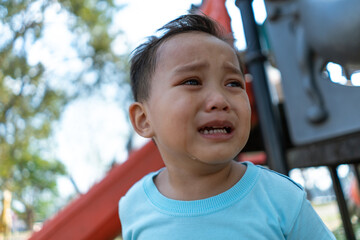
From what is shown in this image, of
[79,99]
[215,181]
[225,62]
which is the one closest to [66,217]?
[215,181]

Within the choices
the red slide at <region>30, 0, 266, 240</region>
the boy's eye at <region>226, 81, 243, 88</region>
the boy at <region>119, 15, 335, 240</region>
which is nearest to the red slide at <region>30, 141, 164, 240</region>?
the red slide at <region>30, 0, 266, 240</region>

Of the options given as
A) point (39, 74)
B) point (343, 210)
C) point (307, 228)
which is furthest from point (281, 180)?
point (39, 74)

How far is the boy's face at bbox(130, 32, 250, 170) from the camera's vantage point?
0.76 m

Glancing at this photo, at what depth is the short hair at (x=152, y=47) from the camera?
2.97 feet

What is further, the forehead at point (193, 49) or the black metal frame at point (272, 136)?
the black metal frame at point (272, 136)

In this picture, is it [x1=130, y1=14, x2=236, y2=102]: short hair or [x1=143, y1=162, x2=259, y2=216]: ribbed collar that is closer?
[x1=143, y1=162, x2=259, y2=216]: ribbed collar

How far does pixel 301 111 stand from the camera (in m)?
1.58

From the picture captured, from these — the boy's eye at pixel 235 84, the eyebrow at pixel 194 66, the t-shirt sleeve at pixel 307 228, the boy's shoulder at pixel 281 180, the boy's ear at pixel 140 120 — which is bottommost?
the t-shirt sleeve at pixel 307 228

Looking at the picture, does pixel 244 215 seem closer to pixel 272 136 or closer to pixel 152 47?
pixel 152 47

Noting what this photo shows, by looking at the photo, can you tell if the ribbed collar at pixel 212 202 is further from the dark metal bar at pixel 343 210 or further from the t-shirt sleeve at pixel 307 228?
the dark metal bar at pixel 343 210

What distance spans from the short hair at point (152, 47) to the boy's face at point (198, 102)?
3 centimetres

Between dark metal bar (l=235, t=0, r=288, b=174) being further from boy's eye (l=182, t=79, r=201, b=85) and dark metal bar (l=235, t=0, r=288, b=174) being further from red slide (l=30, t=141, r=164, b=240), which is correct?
boy's eye (l=182, t=79, r=201, b=85)

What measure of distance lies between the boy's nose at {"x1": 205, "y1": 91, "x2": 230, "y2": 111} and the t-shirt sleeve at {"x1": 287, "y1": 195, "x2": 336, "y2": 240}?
27 centimetres

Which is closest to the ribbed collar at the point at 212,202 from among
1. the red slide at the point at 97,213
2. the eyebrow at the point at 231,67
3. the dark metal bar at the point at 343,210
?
the eyebrow at the point at 231,67
